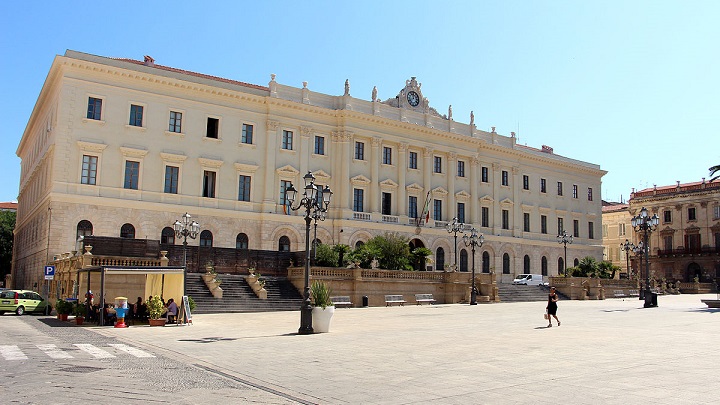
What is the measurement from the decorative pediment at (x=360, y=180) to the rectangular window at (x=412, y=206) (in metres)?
4.57

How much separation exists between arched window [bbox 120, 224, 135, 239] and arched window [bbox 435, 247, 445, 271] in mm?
24734

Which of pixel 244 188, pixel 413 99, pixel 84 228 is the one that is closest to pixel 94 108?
pixel 84 228

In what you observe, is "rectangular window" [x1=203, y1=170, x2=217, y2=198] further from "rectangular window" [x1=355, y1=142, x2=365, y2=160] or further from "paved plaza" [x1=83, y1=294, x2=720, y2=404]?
"paved plaza" [x1=83, y1=294, x2=720, y2=404]

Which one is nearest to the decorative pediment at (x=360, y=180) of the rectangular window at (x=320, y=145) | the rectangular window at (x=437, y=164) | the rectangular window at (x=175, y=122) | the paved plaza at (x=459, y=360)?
the rectangular window at (x=320, y=145)

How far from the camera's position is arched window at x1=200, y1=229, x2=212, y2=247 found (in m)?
41.5

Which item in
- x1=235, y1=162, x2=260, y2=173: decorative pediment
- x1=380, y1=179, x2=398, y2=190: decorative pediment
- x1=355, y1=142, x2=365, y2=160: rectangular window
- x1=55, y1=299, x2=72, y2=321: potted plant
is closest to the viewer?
x1=55, y1=299, x2=72, y2=321: potted plant

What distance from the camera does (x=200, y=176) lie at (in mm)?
42219

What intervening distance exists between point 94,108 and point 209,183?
27.9 ft

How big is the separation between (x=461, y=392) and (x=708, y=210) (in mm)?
77698

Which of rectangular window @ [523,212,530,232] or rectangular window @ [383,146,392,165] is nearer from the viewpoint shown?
rectangular window @ [383,146,392,165]

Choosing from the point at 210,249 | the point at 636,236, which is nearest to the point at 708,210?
the point at 636,236

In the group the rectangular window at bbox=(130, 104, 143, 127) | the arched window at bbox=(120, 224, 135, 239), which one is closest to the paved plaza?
the arched window at bbox=(120, 224, 135, 239)

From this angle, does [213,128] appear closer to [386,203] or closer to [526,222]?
[386,203]

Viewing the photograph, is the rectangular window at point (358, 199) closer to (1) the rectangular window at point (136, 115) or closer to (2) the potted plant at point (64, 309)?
(1) the rectangular window at point (136, 115)
